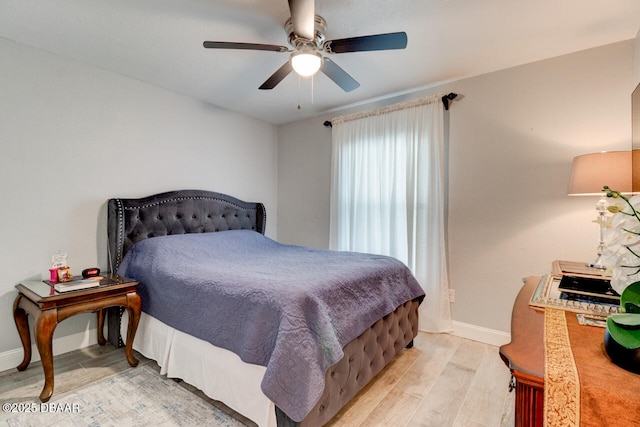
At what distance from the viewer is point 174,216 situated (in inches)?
115

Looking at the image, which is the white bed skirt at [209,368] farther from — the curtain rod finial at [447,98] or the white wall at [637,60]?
the white wall at [637,60]

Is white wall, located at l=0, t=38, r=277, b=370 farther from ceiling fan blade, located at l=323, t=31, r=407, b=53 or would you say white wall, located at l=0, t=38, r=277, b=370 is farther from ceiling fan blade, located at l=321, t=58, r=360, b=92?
ceiling fan blade, located at l=323, t=31, r=407, b=53

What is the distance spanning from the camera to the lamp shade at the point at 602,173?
5.45 feet

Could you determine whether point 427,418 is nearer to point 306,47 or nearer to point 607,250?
A: point 607,250

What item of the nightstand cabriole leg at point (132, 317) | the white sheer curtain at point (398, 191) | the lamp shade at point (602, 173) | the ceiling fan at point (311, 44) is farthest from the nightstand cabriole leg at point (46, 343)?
the lamp shade at point (602, 173)

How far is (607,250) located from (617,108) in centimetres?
217

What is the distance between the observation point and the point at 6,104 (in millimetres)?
2113

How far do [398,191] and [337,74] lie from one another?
57.2 inches

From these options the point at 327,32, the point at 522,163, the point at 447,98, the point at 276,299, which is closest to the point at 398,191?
the point at 447,98

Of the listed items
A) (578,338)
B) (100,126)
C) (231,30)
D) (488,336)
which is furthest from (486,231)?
(100,126)

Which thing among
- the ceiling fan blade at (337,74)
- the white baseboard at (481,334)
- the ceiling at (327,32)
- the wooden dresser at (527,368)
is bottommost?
the white baseboard at (481,334)

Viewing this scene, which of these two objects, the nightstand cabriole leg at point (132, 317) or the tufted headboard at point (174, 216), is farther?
the tufted headboard at point (174, 216)

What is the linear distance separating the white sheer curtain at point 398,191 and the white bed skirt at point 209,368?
1.95m

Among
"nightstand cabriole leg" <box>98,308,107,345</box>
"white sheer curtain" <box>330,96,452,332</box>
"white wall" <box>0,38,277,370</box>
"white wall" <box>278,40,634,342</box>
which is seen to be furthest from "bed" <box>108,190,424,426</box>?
"white wall" <box>278,40,634,342</box>
